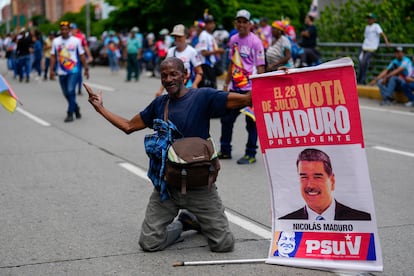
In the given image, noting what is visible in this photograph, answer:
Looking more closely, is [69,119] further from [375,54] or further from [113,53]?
[113,53]

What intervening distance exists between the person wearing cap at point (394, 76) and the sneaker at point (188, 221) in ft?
34.9

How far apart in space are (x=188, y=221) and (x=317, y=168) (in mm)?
1363

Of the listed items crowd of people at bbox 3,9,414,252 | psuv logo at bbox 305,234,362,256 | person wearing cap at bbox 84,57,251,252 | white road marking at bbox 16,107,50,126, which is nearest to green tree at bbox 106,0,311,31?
crowd of people at bbox 3,9,414,252

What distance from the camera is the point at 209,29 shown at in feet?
48.4

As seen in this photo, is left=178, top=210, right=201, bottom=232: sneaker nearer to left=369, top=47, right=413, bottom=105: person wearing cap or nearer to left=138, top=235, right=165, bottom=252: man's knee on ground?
left=138, top=235, right=165, bottom=252: man's knee on ground

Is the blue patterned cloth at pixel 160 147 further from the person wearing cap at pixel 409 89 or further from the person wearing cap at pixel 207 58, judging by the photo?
the person wearing cap at pixel 409 89

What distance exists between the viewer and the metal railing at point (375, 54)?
60.8ft

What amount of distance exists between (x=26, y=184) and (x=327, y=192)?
431 centimetres

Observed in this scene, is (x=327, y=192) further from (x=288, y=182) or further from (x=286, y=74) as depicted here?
(x=286, y=74)

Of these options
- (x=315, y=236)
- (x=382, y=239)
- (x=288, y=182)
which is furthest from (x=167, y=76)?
(x=382, y=239)

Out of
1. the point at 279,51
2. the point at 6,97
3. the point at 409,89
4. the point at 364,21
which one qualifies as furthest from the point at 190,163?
the point at 364,21

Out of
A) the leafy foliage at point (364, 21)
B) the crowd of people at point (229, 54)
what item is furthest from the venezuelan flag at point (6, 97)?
the leafy foliage at point (364, 21)

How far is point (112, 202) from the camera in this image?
7.27 m

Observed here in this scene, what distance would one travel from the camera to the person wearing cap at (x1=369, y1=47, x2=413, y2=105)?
51.1 ft
